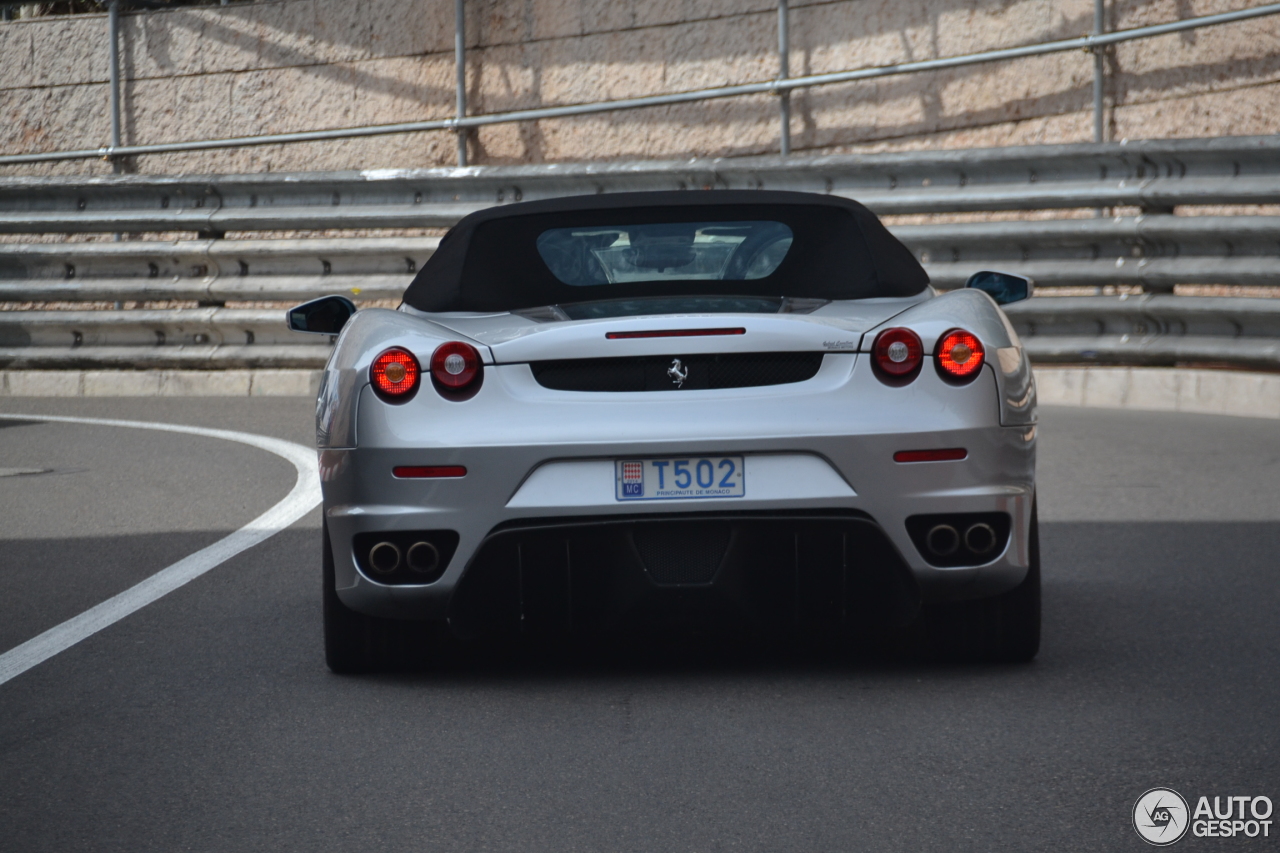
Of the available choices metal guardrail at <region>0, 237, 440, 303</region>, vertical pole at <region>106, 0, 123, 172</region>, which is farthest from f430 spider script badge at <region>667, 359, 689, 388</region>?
vertical pole at <region>106, 0, 123, 172</region>

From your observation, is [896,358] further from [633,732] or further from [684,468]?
[633,732]

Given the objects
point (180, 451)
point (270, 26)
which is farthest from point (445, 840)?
point (270, 26)

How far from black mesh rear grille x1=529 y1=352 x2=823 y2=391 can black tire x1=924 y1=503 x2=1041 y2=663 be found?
2.63ft

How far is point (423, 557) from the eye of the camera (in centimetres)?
457

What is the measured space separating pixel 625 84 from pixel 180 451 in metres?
5.80

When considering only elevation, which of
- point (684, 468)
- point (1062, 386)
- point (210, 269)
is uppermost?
point (210, 269)

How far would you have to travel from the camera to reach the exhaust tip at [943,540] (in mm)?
4523

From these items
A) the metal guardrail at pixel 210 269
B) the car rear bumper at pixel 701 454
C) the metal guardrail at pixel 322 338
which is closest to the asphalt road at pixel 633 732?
the car rear bumper at pixel 701 454

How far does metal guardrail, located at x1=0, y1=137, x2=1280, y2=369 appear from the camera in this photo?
11633mm

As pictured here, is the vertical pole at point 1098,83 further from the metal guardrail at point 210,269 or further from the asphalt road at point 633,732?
the asphalt road at point 633,732

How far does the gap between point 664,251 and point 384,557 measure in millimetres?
1542

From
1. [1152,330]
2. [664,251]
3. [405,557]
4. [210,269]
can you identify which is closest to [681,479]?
[405,557]

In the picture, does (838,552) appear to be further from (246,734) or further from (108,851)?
(108,851)

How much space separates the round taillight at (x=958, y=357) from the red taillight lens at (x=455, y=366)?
3.83 feet
